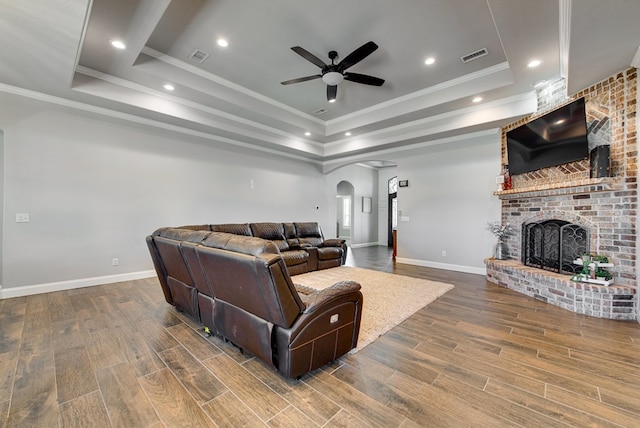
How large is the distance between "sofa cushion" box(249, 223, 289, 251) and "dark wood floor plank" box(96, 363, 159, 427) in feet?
10.9

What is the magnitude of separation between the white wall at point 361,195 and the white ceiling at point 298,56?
349cm

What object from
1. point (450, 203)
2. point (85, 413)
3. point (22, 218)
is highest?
point (450, 203)

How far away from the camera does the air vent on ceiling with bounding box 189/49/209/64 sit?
3.51 metres

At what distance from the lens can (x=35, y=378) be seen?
6.18ft

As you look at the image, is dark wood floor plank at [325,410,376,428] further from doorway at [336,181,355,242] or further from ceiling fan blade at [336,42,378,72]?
doorway at [336,181,355,242]

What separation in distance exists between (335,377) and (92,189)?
15.2ft

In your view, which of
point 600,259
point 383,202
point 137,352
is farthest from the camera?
point 383,202

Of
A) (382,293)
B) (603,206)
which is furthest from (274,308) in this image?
(603,206)

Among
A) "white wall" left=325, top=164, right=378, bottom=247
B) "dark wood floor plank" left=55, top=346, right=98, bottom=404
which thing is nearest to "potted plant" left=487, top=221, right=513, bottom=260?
"white wall" left=325, top=164, right=378, bottom=247

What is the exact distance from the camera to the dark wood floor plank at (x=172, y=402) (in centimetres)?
151

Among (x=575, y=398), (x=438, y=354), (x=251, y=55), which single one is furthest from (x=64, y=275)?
(x=575, y=398)

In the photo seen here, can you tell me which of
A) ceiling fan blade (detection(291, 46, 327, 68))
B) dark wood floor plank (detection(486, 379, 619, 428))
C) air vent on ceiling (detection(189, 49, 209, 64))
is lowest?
dark wood floor plank (detection(486, 379, 619, 428))

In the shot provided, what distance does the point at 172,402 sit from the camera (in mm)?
1665

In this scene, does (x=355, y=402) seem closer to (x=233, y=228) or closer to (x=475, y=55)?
(x=233, y=228)
